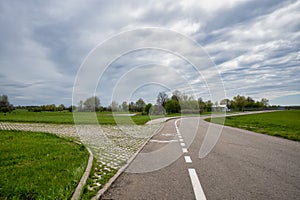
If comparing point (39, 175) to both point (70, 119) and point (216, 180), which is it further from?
point (70, 119)

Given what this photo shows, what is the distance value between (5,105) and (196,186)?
7451 cm

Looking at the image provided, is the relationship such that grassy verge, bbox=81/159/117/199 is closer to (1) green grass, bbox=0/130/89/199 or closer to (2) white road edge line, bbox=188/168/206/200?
(1) green grass, bbox=0/130/89/199

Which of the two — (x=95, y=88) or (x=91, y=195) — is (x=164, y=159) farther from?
(x=95, y=88)

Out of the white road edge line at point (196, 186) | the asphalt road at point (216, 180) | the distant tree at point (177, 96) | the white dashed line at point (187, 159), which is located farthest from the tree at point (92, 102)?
the distant tree at point (177, 96)

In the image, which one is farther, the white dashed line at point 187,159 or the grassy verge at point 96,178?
the white dashed line at point 187,159

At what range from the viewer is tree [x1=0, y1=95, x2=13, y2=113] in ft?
190

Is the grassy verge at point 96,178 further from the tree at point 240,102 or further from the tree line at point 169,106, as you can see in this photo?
the tree at point 240,102

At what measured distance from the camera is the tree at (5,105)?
58.0 metres

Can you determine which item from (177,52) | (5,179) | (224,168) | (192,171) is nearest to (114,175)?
(192,171)

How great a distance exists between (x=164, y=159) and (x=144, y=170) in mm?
1207

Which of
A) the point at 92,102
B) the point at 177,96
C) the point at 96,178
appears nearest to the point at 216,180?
the point at 96,178

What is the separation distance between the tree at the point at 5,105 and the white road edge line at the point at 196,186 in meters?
67.8

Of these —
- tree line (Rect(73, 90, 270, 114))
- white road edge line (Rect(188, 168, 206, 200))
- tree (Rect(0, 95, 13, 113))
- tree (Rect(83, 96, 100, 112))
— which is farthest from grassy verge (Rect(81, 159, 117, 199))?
tree (Rect(0, 95, 13, 113))

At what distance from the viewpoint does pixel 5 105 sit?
6266 cm
